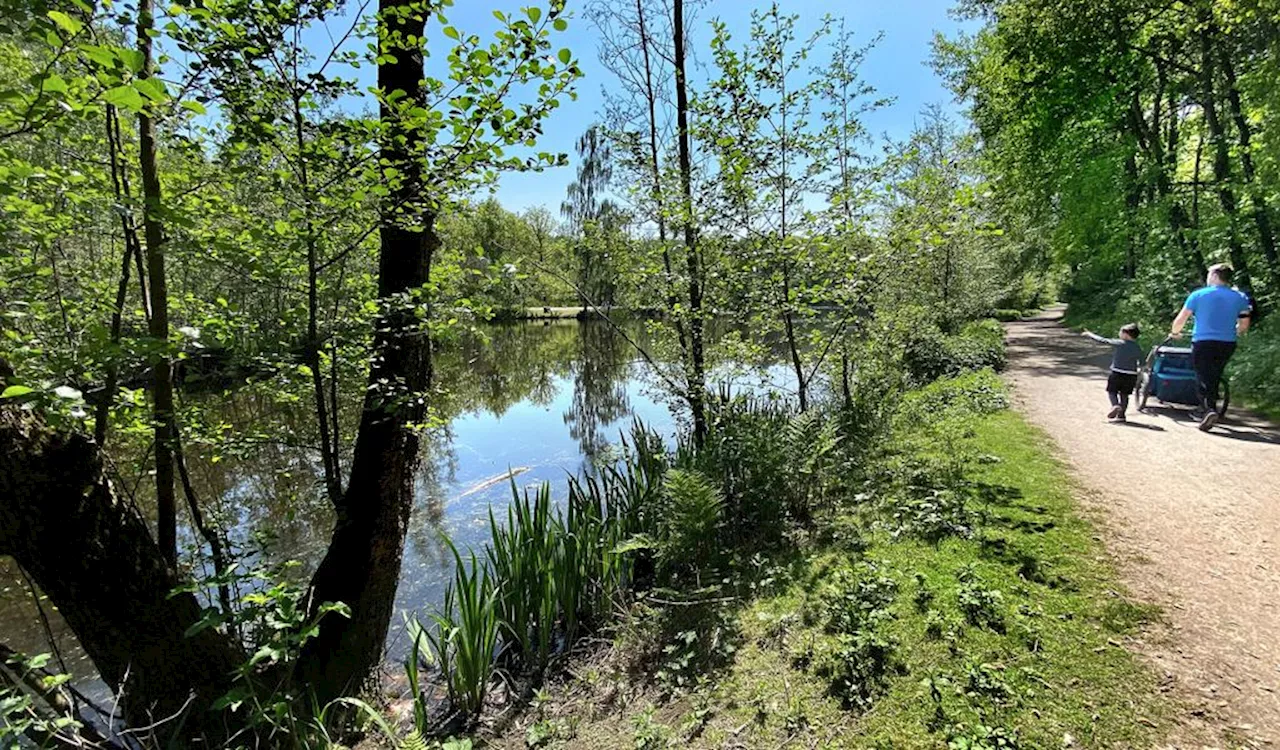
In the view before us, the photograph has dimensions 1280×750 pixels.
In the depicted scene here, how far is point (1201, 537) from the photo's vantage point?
3.94 metres

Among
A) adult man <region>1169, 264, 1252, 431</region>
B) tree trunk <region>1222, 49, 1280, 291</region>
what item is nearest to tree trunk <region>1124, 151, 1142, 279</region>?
tree trunk <region>1222, 49, 1280, 291</region>

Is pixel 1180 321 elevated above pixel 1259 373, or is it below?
above

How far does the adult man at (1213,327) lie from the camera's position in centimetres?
597

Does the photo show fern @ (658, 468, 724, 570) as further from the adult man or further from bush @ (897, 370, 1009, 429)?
the adult man

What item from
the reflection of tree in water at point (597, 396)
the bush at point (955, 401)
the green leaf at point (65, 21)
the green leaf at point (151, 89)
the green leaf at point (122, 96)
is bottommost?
the reflection of tree in water at point (597, 396)

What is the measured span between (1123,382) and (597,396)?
473 inches

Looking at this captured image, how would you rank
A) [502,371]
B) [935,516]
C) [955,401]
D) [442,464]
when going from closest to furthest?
[935,516] < [955,401] < [442,464] < [502,371]

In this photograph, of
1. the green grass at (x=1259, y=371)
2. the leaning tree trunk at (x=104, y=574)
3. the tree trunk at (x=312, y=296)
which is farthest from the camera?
the green grass at (x=1259, y=371)

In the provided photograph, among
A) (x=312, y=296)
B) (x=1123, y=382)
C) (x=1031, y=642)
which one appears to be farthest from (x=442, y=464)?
(x=1123, y=382)

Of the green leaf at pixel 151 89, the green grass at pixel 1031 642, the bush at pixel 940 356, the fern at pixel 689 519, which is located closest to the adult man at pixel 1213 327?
the green grass at pixel 1031 642

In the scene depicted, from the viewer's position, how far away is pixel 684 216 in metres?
5.77

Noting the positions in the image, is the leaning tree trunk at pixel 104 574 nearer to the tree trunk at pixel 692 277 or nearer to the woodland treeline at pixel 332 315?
the woodland treeline at pixel 332 315

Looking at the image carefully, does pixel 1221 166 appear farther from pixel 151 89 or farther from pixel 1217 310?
pixel 151 89

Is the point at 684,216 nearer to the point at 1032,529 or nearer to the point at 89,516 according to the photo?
the point at 1032,529
